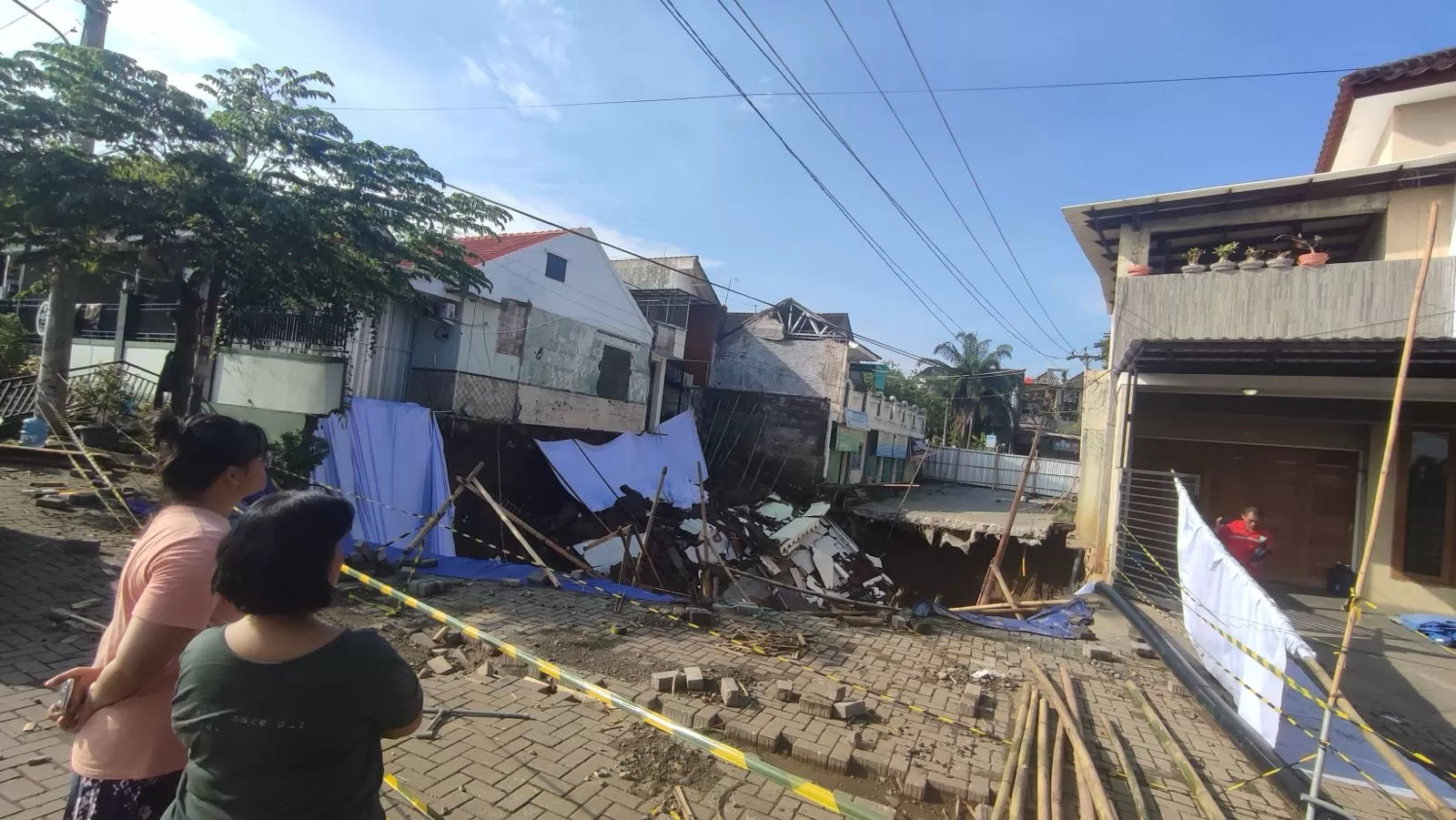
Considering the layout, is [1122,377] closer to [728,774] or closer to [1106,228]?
[1106,228]

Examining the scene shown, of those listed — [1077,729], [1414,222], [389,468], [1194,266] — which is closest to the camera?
[1077,729]

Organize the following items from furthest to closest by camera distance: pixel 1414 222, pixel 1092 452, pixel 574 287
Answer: pixel 574 287, pixel 1092 452, pixel 1414 222

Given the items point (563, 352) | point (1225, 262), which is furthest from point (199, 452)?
point (563, 352)

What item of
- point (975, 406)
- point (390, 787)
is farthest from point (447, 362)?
point (975, 406)

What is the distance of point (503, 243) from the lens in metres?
17.7

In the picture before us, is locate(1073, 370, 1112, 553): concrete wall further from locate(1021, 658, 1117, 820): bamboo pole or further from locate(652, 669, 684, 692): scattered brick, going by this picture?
locate(652, 669, 684, 692): scattered brick

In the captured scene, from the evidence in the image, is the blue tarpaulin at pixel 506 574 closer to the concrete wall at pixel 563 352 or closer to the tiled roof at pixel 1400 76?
the concrete wall at pixel 563 352

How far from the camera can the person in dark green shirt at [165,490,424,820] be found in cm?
148

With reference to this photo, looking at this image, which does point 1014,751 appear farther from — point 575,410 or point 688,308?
point 688,308

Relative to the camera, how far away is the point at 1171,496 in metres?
10.2

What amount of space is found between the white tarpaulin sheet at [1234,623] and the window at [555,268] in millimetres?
14714

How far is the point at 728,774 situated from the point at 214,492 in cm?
311

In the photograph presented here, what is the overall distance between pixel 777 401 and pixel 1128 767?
20.4 metres

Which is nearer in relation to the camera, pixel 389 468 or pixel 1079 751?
pixel 1079 751
